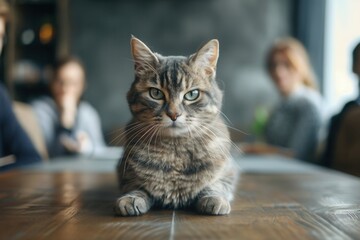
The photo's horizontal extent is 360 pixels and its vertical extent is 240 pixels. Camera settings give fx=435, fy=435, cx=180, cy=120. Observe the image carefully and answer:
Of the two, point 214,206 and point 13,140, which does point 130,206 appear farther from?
point 13,140

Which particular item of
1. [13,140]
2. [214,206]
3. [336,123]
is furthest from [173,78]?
[336,123]

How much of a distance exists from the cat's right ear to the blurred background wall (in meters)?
2.97

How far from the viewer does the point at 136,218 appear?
36.0 inches

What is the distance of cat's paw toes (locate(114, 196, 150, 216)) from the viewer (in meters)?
0.93

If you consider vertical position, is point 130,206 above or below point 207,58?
below

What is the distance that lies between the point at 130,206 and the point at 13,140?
4.13 ft

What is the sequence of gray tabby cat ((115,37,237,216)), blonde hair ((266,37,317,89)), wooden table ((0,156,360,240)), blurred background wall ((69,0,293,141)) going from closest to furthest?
1. wooden table ((0,156,360,240))
2. gray tabby cat ((115,37,237,216))
3. blonde hair ((266,37,317,89))
4. blurred background wall ((69,0,293,141))

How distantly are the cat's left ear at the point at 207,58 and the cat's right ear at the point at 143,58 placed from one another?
96mm

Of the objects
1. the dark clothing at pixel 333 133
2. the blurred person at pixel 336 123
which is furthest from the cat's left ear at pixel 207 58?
the dark clothing at pixel 333 133

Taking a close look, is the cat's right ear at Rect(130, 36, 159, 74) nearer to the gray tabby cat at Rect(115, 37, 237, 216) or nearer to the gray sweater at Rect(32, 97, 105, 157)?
the gray tabby cat at Rect(115, 37, 237, 216)

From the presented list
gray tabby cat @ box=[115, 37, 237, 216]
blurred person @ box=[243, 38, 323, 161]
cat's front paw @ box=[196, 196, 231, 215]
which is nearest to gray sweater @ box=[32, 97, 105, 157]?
blurred person @ box=[243, 38, 323, 161]

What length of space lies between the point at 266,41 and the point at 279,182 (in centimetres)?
279

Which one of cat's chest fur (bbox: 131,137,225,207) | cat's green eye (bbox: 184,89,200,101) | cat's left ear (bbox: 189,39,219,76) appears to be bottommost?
cat's chest fur (bbox: 131,137,225,207)

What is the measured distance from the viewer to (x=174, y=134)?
104 cm
